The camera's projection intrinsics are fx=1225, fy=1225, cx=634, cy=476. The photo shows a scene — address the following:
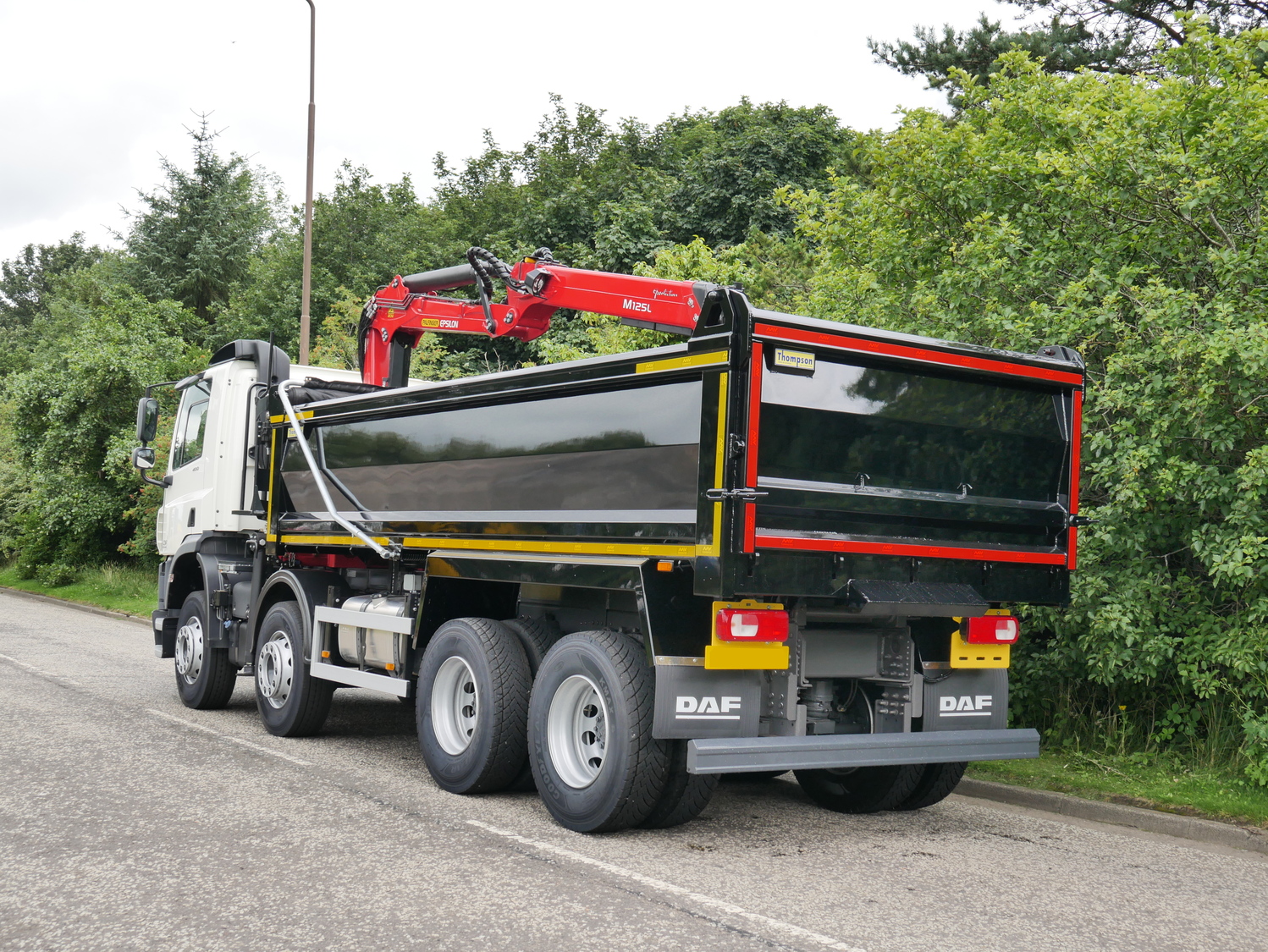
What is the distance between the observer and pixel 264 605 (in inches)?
389

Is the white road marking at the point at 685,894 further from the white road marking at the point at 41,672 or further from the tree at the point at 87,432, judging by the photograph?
the tree at the point at 87,432

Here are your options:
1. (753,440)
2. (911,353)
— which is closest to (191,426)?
(753,440)

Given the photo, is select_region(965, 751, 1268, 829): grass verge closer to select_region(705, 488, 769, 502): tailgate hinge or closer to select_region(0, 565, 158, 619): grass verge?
select_region(705, 488, 769, 502): tailgate hinge

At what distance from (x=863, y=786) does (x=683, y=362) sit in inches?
117

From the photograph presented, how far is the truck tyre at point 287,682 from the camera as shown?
359 inches

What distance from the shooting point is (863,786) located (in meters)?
7.32

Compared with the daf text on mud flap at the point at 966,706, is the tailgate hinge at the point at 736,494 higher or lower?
higher

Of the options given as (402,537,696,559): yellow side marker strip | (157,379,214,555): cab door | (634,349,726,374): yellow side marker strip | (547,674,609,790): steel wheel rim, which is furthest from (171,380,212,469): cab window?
(634,349,726,374): yellow side marker strip

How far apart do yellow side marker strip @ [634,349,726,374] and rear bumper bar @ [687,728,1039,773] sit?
5.92 ft

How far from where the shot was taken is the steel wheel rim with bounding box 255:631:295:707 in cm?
930

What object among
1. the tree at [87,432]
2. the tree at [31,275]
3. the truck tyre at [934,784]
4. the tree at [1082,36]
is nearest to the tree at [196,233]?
the tree at [87,432]

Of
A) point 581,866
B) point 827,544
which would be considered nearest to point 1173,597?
point 827,544

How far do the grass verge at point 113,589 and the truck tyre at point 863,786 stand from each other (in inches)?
639

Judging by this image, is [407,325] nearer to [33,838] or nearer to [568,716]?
[568,716]
